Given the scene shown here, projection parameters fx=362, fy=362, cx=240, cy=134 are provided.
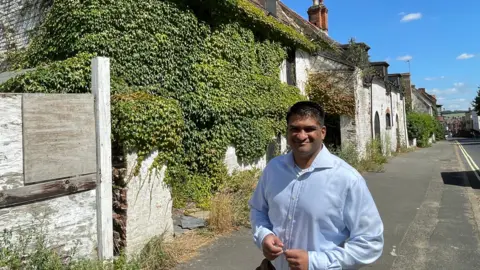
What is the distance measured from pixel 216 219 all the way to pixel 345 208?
471 cm

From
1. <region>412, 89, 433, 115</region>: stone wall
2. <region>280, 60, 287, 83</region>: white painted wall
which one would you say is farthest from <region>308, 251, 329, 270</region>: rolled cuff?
<region>412, 89, 433, 115</region>: stone wall

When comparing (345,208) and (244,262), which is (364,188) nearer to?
(345,208)

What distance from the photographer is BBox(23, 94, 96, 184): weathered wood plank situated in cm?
379

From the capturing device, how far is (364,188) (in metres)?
2.05

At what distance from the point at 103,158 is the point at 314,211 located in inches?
125

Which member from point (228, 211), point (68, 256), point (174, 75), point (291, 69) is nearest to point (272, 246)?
point (68, 256)

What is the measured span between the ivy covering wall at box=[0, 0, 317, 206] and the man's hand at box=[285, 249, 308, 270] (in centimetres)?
338

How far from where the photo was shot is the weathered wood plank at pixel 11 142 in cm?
355

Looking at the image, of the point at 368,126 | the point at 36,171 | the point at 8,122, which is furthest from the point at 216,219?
the point at 368,126

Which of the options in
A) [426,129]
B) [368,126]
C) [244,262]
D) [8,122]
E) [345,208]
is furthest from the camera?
[426,129]

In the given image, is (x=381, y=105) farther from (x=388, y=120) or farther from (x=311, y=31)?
(x=311, y=31)

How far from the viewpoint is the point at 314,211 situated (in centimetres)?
208

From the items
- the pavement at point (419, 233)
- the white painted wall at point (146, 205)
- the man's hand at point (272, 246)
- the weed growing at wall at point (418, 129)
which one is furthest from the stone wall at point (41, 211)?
the weed growing at wall at point (418, 129)

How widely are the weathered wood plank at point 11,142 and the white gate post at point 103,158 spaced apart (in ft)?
2.93
